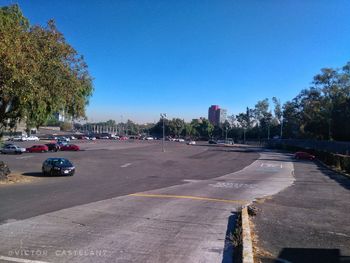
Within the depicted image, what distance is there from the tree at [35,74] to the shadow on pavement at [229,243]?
12779 millimetres

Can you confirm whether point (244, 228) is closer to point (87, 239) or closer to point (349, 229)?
point (349, 229)

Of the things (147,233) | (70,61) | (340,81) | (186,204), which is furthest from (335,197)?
(340,81)

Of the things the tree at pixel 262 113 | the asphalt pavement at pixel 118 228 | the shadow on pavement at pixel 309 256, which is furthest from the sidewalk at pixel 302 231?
the tree at pixel 262 113

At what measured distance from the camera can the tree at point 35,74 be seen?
20.1 metres

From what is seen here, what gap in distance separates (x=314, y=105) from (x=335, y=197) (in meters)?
87.5

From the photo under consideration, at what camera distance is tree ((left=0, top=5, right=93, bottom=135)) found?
66.0 ft

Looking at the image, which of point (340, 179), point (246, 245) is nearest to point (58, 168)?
point (340, 179)

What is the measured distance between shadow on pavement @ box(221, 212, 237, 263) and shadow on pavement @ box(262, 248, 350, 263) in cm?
82

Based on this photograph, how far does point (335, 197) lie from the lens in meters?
19.8

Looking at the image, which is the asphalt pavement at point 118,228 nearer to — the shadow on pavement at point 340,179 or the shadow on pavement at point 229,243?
the shadow on pavement at point 229,243

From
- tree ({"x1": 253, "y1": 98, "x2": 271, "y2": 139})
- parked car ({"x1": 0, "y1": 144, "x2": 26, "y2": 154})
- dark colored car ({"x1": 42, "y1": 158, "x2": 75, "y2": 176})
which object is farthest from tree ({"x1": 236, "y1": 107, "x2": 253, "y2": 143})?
dark colored car ({"x1": 42, "y1": 158, "x2": 75, "y2": 176})

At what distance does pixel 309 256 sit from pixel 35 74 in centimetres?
1827

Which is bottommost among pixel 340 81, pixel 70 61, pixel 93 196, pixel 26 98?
pixel 93 196

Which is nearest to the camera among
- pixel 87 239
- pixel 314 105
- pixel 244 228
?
pixel 87 239
